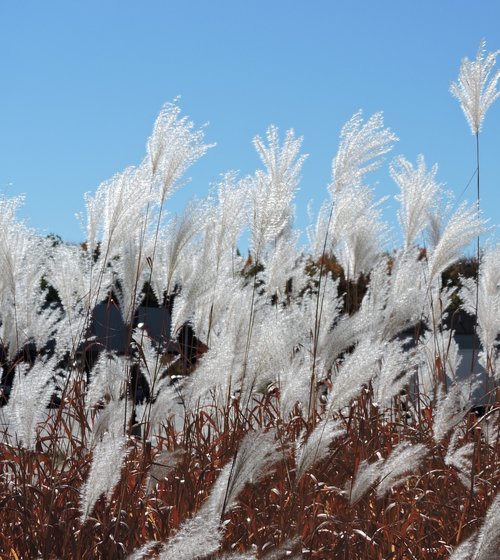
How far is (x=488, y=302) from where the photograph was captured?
4.10 metres

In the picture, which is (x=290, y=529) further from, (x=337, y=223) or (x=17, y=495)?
(x=337, y=223)

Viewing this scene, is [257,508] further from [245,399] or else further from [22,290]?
[22,290]

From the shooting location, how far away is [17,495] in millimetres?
2678

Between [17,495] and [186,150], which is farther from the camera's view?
[186,150]

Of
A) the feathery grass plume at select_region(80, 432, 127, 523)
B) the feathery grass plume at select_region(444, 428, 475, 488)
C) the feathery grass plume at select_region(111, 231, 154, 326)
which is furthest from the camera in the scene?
the feathery grass plume at select_region(111, 231, 154, 326)

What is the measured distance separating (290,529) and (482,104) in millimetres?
2399

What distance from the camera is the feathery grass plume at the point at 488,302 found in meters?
4.09

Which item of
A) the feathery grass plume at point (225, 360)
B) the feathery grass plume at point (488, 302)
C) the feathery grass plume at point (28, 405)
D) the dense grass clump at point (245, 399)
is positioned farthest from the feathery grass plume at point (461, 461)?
the feathery grass plume at point (28, 405)

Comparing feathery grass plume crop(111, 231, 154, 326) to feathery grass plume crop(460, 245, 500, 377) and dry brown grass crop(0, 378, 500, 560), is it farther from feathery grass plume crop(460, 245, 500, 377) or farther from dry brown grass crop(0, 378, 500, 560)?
feathery grass plume crop(460, 245, 500, 377)

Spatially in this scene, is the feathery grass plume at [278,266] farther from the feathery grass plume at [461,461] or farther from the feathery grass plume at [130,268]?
the feathery grass plume at [461,461]

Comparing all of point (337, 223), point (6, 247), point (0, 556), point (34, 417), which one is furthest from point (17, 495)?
point (337, 223)

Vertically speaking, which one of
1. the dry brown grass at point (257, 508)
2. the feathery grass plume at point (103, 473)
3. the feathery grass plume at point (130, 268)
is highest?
the feathery grass plume at point (130, 268)

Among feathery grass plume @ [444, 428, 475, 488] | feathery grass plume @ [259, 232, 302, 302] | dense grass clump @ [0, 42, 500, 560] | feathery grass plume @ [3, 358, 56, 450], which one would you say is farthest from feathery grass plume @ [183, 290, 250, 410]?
feathery grass plume @ [444, 428, 475, 488]

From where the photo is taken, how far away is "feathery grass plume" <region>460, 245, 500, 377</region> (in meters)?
4.09
